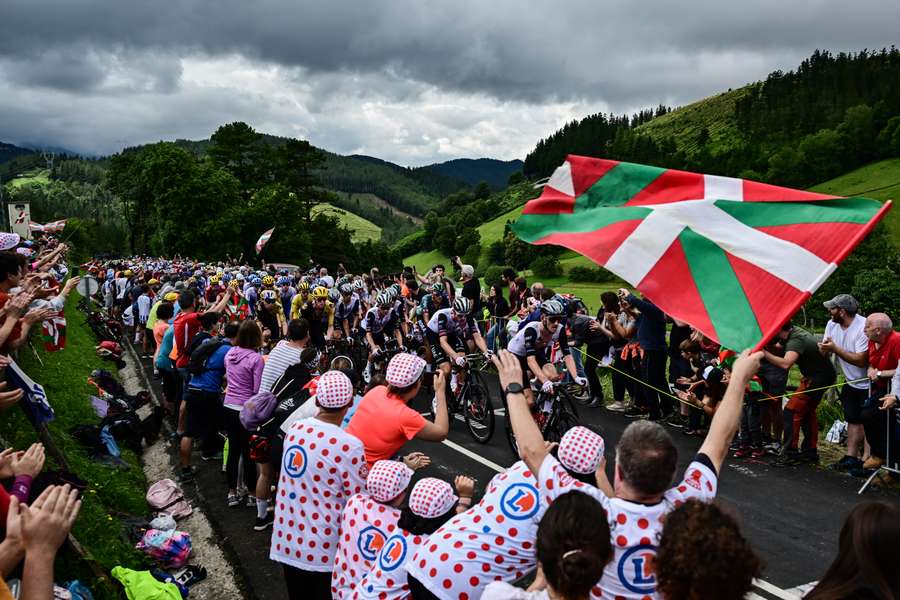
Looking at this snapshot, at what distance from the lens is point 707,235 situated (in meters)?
4.46

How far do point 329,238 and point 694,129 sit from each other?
120 meters

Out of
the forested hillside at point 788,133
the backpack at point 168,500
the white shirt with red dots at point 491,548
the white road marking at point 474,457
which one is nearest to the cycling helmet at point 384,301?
the white road marking at point 474,457

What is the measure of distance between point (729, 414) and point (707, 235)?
1708mm

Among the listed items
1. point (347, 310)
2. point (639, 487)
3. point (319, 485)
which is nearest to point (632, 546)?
point (639, 487)

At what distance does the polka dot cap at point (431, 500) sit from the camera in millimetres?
3555

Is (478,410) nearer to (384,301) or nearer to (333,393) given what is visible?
(384,301)

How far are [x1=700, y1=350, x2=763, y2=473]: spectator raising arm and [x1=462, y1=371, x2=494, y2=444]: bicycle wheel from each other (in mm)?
6231

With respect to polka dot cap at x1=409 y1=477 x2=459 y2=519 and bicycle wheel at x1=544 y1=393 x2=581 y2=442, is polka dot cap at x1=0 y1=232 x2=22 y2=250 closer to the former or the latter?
polka dot cap at x1=409 y1=477 x2=459 y2=519

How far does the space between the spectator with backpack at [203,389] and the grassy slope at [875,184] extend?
8405 centimetres

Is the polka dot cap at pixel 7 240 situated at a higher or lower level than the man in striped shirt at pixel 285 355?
higher

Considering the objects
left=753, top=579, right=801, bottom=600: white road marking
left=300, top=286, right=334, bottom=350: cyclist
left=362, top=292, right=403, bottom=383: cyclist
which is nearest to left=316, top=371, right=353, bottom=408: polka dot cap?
left=753, top=579, right=801, bottom=600: white road marking

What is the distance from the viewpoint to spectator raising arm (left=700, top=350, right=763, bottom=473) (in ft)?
10.1

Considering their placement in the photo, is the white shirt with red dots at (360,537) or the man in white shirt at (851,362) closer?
the white shirt with red dots at (360,537)

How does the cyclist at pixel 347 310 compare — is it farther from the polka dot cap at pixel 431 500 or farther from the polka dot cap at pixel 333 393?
the polka dot cap at pixel 431 500
